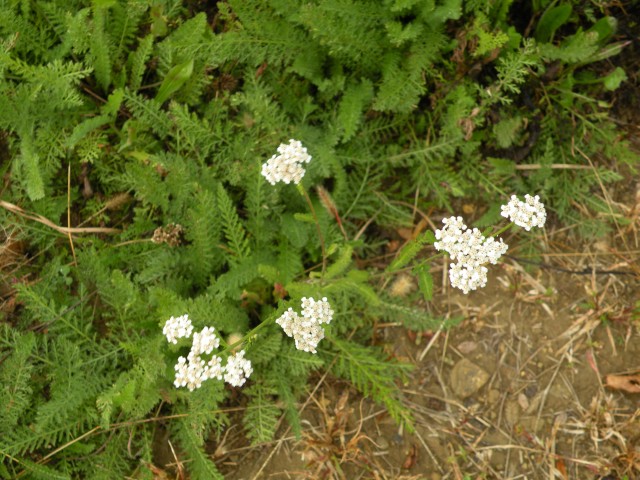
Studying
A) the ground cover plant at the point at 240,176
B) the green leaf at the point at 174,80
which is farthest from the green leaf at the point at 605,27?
the green leaf at the point at 174,80

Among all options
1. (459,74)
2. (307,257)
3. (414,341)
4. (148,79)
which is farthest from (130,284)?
(459,74)

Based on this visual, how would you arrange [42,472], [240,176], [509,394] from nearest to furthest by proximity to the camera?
[42,472], [240,176], [509,394]

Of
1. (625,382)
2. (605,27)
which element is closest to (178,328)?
(625,382)

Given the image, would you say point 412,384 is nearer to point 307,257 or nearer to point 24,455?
point 307,257

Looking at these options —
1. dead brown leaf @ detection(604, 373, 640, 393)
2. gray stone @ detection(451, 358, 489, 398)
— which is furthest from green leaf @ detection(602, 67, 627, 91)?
gray stone @ detection(451, 358, 489, 398)

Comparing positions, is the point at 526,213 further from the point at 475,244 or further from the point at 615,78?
the point at 615,78

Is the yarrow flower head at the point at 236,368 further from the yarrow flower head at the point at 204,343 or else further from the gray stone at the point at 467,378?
the gray stone at the point at 467,378

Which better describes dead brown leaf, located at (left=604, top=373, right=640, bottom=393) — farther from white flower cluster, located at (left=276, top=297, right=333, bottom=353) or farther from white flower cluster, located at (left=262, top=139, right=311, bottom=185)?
white flower cluster, located at (left=262, top=139, right=311, bottom=185)
